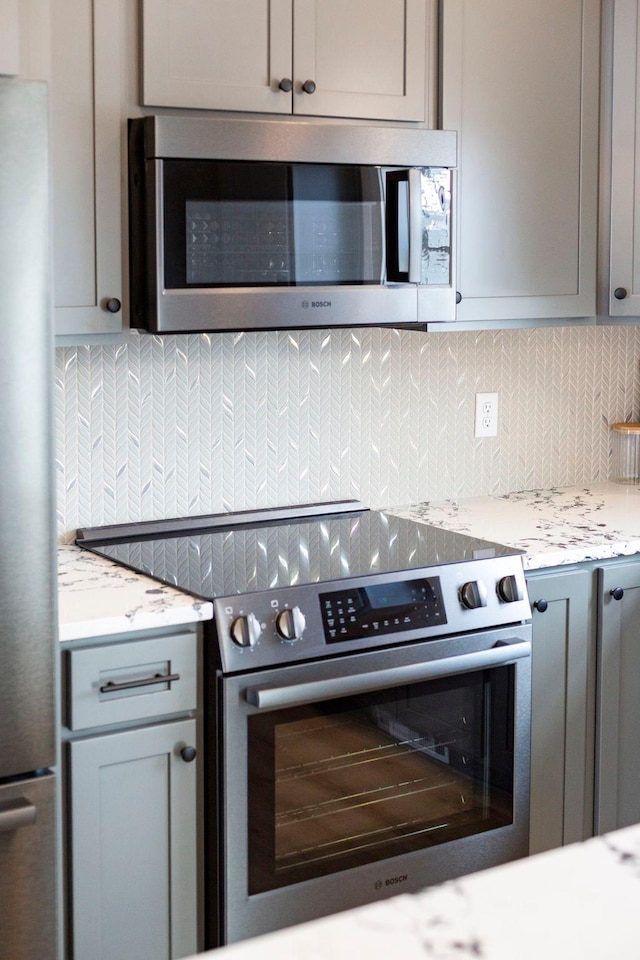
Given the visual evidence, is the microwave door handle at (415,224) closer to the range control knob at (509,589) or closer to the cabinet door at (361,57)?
the cabinet door at (361,57)

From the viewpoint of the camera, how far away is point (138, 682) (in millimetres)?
2012

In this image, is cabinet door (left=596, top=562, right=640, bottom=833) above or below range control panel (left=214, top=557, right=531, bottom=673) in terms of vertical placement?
below

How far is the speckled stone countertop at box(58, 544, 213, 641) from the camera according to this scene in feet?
6.41

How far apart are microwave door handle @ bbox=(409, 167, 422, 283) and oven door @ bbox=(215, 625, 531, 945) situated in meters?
0.78

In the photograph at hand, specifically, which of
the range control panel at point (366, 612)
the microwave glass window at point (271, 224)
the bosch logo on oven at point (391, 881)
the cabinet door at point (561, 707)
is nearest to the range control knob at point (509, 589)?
the range control panel at point (366, 612)

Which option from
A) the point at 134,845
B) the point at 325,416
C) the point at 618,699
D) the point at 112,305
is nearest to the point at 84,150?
the point at 112,305

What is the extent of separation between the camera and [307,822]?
2.17m

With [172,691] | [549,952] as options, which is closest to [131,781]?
[172,691]

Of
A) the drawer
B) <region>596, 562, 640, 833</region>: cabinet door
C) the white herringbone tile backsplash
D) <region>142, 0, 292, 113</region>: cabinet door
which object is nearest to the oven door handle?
the drawer

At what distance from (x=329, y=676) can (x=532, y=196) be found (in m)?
1.28

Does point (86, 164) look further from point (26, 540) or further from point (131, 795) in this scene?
point (131, 795)

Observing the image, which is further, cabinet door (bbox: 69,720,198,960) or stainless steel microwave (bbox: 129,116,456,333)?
stainless steel microwave (bbox: 129,116,456,333)

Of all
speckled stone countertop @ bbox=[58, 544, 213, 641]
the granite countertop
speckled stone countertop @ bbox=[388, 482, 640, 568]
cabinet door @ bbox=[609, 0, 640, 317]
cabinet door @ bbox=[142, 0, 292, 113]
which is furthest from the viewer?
cabinet door @ bbox=[609, 0, 640, 317]

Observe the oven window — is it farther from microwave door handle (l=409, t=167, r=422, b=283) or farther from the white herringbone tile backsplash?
microwave door handle (l=409, t=167, r=422, b=283)
